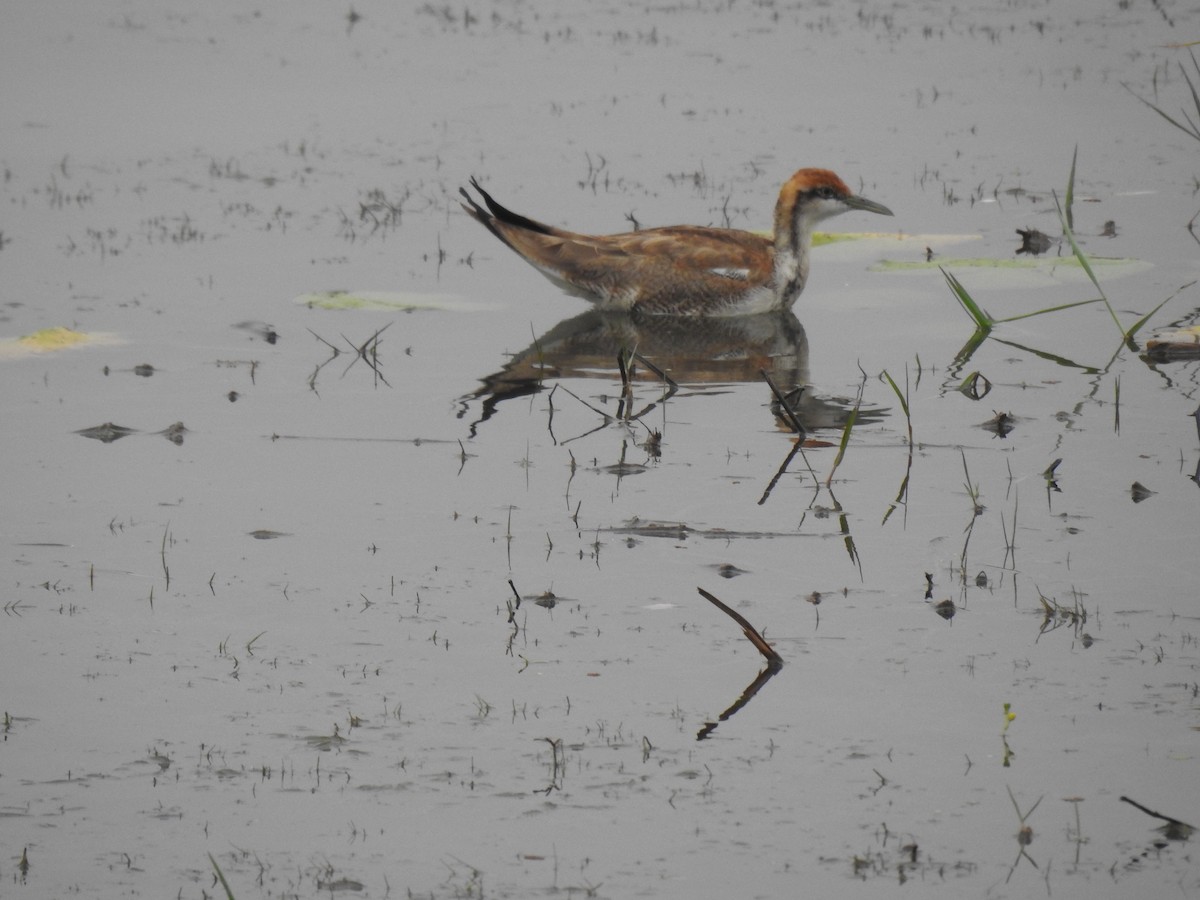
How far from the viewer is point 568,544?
246 inches

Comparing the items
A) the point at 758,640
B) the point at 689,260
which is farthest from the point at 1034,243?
the point at 758,640

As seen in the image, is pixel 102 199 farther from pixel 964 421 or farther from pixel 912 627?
pixel 912 627

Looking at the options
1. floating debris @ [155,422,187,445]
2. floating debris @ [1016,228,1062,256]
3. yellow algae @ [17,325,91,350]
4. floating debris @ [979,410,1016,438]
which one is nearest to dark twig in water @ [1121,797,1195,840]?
floating debris @ [979,410,1016,438]

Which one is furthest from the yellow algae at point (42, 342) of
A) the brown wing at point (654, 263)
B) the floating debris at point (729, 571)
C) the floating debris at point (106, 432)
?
the floating debris at point (729, 571)

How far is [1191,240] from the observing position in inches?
429

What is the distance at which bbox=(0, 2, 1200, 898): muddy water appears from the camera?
433 cm

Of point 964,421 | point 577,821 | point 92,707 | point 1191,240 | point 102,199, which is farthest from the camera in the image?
point 102,199

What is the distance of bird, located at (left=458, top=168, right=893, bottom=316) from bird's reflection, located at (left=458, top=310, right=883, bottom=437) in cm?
13

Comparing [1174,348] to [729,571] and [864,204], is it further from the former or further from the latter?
[729,571]

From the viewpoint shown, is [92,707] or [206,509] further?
[206,509]

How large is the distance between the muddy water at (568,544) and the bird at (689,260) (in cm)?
26

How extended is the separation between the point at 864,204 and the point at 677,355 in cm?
173

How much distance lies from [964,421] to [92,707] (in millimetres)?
4304

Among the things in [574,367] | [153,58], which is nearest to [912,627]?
[574,367]
